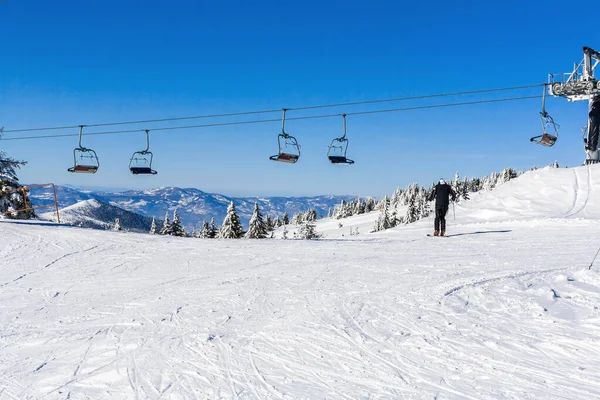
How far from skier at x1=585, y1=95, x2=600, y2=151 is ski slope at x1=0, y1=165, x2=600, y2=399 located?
37.8 feet

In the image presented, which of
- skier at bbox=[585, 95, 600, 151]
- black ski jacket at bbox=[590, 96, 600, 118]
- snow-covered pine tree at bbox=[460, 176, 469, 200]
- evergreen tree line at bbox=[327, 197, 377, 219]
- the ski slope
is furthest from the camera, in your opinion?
evergreen tree line at bbox=[327, 197, 377, 219]

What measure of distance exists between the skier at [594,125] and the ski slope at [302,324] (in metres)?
11.5

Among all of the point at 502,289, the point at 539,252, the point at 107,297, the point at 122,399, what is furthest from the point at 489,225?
the point at 122,399

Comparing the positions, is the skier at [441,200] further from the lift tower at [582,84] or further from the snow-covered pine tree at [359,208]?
the snow-covered pine tree at [359,208]

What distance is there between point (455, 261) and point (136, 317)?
786 cm

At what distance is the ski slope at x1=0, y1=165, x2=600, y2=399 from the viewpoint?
189 inches

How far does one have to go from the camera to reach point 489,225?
71.2ft

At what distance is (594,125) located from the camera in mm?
21812

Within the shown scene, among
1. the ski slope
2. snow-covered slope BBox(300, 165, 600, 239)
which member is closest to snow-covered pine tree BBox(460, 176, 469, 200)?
snow-covered slope BBox(300, 165, 600, 239)

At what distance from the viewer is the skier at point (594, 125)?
2083cm

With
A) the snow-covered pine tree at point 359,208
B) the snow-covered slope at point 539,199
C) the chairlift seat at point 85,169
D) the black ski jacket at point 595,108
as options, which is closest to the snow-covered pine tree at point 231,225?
the snow-covered slope at point 539,199

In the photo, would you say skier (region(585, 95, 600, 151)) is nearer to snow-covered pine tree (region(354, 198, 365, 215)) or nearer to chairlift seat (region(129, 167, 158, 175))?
chairlift seat (region(129, 167, 158, 175))

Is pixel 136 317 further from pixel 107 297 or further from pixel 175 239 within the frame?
pixel 175 239

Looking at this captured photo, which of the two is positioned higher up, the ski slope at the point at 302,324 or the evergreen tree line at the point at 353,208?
the ski slope at the point at 302,324
